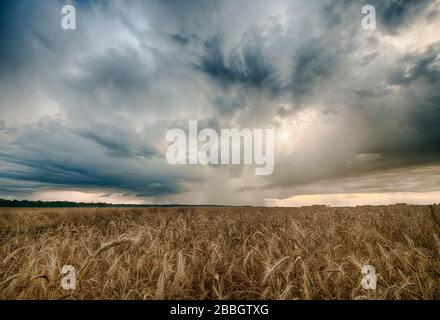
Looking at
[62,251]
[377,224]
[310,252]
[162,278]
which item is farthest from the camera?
[377,224]

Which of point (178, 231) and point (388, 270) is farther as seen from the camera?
point (178, 231)

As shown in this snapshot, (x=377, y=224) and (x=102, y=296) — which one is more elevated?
(x=377, y=224)

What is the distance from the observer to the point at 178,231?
603cm

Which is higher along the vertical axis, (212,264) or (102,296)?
(212,264)

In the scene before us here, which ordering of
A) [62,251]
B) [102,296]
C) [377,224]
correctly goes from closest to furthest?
[102,296]
[62,251]
[377,224]
